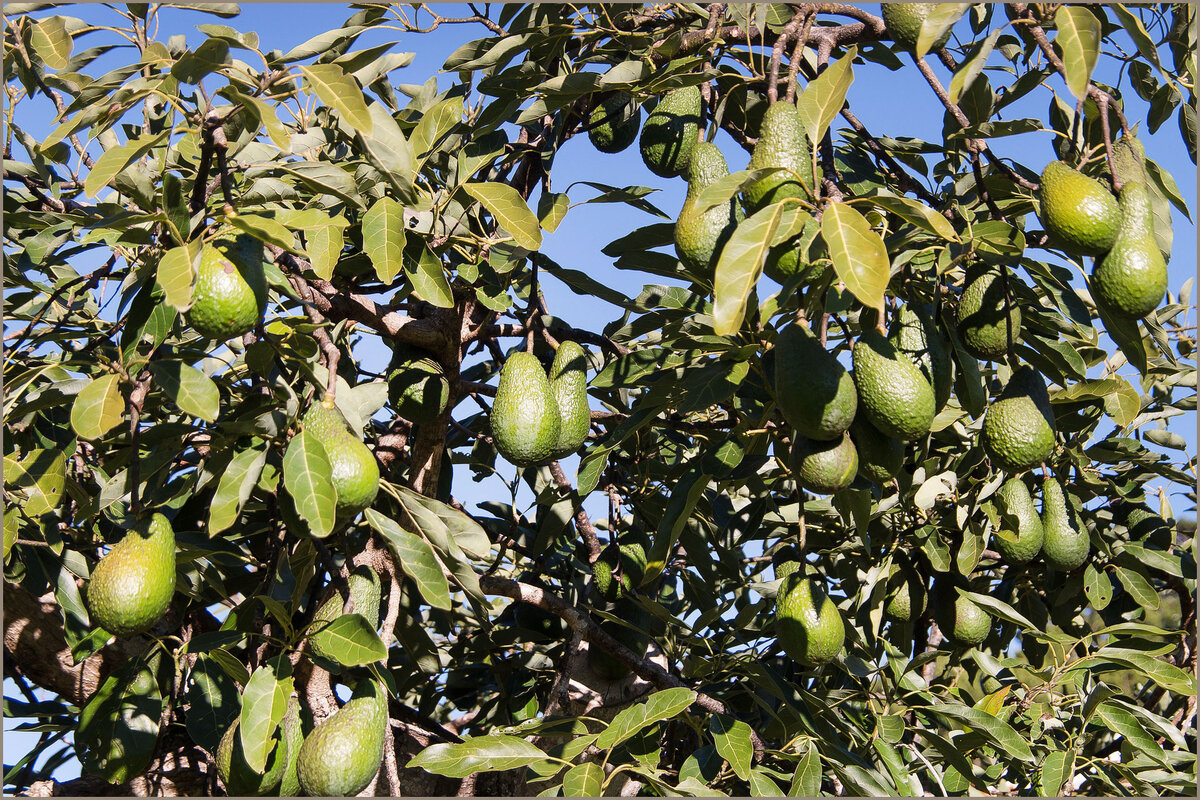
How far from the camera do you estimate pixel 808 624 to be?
1765 mm

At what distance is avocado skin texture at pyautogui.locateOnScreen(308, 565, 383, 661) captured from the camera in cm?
178

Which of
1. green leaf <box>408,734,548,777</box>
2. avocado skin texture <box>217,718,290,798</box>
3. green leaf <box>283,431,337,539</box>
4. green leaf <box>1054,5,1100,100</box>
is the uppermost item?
green leaf <box>1054,5,1100,100</box>

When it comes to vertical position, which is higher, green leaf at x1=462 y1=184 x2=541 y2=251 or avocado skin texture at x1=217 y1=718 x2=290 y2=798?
green leaf at x1=462 y1=184 x2=541 y2=251

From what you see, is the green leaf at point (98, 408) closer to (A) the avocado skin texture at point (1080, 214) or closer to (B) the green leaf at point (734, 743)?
(B) the green leaf at point (734, 743)

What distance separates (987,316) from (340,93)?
1038 millimetres

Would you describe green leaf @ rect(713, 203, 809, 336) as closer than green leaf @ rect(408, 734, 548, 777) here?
Yes

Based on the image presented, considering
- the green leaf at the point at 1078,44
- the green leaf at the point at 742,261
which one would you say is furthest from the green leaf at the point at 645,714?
the green leaf at the point at 1078,44

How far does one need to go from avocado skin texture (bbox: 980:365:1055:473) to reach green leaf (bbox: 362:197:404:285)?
Answer: 3.48 feet

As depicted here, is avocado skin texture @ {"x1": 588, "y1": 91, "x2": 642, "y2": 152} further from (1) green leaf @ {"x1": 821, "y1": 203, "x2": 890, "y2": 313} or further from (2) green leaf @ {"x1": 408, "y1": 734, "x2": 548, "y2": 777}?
(2) green leaf @ {"x1": 408, "y1": 734, "x2": 548, "y2": 777}

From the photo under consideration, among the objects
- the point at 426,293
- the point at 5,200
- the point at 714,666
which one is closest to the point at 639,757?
the point at 714,666

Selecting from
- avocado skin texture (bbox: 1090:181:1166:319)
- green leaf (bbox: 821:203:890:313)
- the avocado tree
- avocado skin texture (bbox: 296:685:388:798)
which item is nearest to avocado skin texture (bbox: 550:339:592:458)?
the avocado tree

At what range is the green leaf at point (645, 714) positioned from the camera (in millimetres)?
1821

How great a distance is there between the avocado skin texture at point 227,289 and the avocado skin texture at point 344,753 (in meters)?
0.69

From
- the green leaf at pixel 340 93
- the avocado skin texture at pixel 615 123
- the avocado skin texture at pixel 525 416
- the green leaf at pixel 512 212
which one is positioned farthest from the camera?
the avocado skin texture at pixel 615 123
